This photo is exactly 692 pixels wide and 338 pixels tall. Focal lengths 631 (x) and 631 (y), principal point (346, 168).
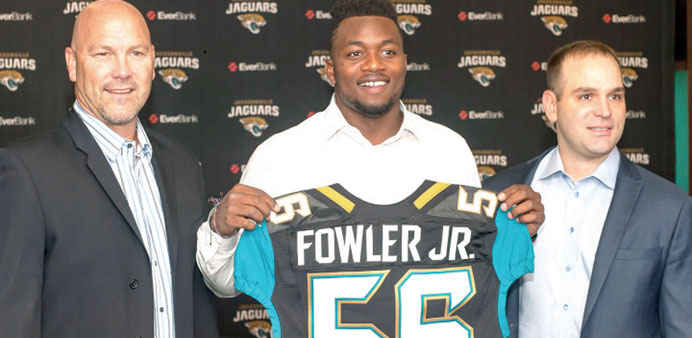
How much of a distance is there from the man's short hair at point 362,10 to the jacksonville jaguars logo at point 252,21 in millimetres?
2291

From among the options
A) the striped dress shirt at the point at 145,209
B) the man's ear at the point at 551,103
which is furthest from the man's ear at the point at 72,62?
the man's ear at the point at 551,103

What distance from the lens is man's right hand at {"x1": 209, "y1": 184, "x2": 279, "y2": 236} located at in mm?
1751

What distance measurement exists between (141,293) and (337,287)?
0.58 m

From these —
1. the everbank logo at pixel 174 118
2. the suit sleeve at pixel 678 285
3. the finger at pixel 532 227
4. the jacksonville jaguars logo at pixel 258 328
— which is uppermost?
the everbank logo at pixel 174 118

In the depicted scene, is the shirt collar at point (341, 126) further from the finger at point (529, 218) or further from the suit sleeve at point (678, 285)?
the suit sleeve at point (678, 285)

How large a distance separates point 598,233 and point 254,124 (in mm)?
2684

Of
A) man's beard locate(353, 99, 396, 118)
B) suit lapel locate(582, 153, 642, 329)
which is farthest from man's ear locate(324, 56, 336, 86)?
suit lapel locate(582, 153, 642, 329)

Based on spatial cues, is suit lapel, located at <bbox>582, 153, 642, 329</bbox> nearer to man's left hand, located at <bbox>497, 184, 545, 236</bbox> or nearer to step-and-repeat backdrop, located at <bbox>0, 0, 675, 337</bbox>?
man's left hand, located at <bbox>497, 184, 545, 236</bbox>

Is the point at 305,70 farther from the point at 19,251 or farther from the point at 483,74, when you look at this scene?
the point at 19,251

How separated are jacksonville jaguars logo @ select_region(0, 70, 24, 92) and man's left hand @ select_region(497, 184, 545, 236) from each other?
11.6ft

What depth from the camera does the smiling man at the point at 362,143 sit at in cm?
201

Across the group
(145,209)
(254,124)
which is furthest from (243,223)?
(254,124)

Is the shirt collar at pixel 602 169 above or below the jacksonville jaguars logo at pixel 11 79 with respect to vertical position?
below

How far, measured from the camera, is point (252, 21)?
429cm
